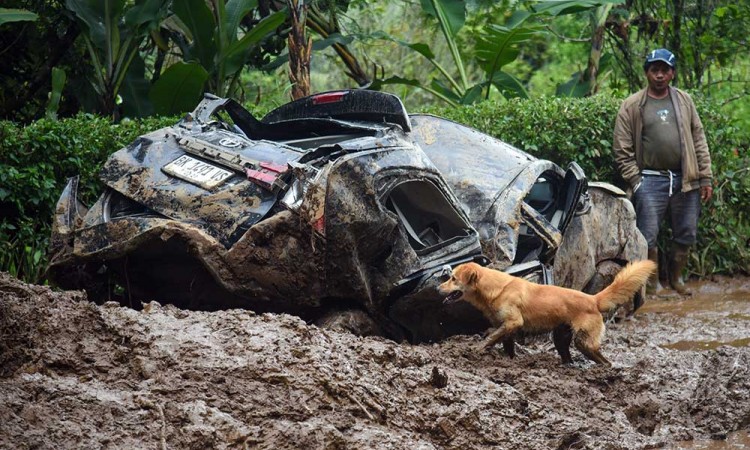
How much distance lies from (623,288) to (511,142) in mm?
4682

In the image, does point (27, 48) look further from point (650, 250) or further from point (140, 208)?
point (650, 250)

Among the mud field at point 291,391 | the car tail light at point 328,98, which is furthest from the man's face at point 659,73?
the mud field at point 291,391

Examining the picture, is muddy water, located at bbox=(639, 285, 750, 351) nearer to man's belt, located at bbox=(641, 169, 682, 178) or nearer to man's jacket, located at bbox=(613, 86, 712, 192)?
man's jacket, located at bbox=(613, 86, 712, 192)

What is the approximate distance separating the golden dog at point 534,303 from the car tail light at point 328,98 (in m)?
2.07

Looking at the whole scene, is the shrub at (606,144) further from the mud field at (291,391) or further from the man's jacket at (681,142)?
the mud field at (291,391)

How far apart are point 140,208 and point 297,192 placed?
3.82ft

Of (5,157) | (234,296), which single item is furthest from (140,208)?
(5,157)

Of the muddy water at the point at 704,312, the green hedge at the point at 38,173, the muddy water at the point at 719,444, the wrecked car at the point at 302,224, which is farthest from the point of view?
the muddy water at the point at 704,312

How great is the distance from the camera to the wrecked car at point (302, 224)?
6762 millimetres

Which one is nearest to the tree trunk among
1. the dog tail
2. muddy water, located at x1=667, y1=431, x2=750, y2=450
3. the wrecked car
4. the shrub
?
the shrub

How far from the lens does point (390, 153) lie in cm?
714

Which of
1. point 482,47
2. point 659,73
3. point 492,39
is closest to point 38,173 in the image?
point 659,73

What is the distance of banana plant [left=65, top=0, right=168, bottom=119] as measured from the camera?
11.3 meters

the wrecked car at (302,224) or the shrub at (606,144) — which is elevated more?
the wrecked car at (302,224)
